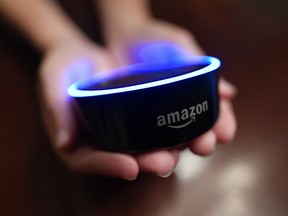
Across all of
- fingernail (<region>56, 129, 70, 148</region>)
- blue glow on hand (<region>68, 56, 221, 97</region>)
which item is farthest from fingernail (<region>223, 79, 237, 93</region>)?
fingernail (<region>56, 129, 70, 148</region>)

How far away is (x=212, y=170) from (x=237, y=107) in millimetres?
111

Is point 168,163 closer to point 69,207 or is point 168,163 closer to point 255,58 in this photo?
point 69,207

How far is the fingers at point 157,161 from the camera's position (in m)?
0.34

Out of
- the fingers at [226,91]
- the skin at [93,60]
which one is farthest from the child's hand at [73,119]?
the fingers at [226,91]

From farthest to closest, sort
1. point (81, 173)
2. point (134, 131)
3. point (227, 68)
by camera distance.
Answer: point (227, 68), point (81, 173), point (134, 131)

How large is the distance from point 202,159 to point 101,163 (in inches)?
5.0

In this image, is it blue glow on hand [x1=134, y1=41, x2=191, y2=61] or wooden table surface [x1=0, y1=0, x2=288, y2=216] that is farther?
blue glow on hand [x1=134, y1=41, x2=191, y2=61]

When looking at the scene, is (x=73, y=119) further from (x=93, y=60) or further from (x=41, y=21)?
(x=41, y=21)

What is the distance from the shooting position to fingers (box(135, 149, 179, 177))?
0.34m

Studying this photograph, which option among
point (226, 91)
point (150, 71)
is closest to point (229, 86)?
point (226, 91)

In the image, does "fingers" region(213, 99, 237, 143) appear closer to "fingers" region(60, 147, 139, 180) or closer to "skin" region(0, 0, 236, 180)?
"skin" region(0, 0, 236, 180)

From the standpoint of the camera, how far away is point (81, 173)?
43 cm

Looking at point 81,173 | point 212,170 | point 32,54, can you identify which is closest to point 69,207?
point 81,173

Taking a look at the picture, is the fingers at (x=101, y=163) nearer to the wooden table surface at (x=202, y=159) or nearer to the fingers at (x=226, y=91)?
the wooden table surface at (x=202, y=159)
